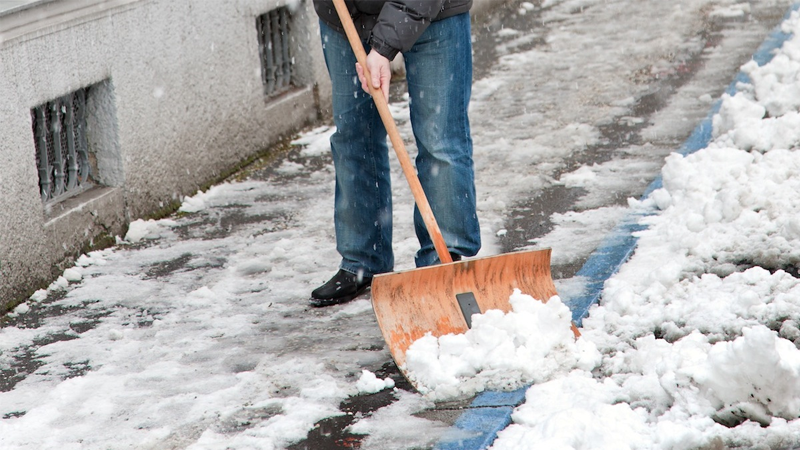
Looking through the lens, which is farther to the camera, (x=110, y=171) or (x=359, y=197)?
(x=110, y=171)

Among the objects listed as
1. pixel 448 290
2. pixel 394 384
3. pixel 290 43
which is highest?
pixel 290 43

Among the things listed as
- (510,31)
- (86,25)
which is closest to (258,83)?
(86,25)

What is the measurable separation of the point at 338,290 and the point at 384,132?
705 millimetres

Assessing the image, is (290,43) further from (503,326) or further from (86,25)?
(503,326)

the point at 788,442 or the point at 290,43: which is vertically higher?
the point at 290,43

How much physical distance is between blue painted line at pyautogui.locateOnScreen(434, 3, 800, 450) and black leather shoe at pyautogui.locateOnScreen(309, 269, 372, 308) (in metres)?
0.94

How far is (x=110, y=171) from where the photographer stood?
5801mm

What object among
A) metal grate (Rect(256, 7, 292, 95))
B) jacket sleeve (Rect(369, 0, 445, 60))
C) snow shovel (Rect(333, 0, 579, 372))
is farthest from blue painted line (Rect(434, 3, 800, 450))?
metal grate (Rect(256, 7, 292, 95))

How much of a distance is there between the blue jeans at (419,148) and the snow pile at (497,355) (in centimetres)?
82

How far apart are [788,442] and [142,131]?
3892mm

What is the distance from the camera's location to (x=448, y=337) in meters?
3.76

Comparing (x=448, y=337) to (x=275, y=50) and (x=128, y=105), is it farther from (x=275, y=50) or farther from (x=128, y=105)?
(x=275, y=50)

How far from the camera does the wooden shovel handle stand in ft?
13.5

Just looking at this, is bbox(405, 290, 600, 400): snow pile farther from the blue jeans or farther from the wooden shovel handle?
the blue jeans
